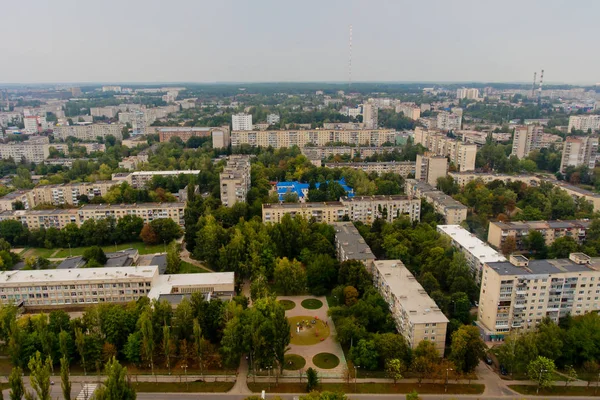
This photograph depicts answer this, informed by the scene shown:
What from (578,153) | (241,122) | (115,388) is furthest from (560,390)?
(241,122)

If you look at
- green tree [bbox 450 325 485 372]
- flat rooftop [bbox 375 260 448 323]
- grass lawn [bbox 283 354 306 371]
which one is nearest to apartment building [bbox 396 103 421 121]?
flat rooftop [bbox 375 260 448 323]

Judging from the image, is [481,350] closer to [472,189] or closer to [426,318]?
[426,318]

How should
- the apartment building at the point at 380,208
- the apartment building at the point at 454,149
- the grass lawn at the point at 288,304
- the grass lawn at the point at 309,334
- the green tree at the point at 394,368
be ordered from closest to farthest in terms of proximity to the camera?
1. the green tree at the point at 394,368
2. the grass lawn at the point at 309,334
3. the grass lawn at the point at 288,304
4. the apartment building at the point at 380,208
5. the apartment building at the point at 454,149

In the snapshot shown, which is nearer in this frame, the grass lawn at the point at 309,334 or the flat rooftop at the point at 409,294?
the flat rooftop at the point at 409,294

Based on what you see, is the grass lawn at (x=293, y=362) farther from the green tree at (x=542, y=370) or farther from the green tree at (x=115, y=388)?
the green tree at (x=542, y=370)

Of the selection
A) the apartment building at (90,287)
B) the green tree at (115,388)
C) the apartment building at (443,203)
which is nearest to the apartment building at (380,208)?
the apartment building at (443,203)

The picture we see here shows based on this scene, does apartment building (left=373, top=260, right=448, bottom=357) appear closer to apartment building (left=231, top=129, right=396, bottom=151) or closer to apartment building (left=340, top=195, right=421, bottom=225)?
apartment building (left=340, top=195, right=421, bottom=225)
